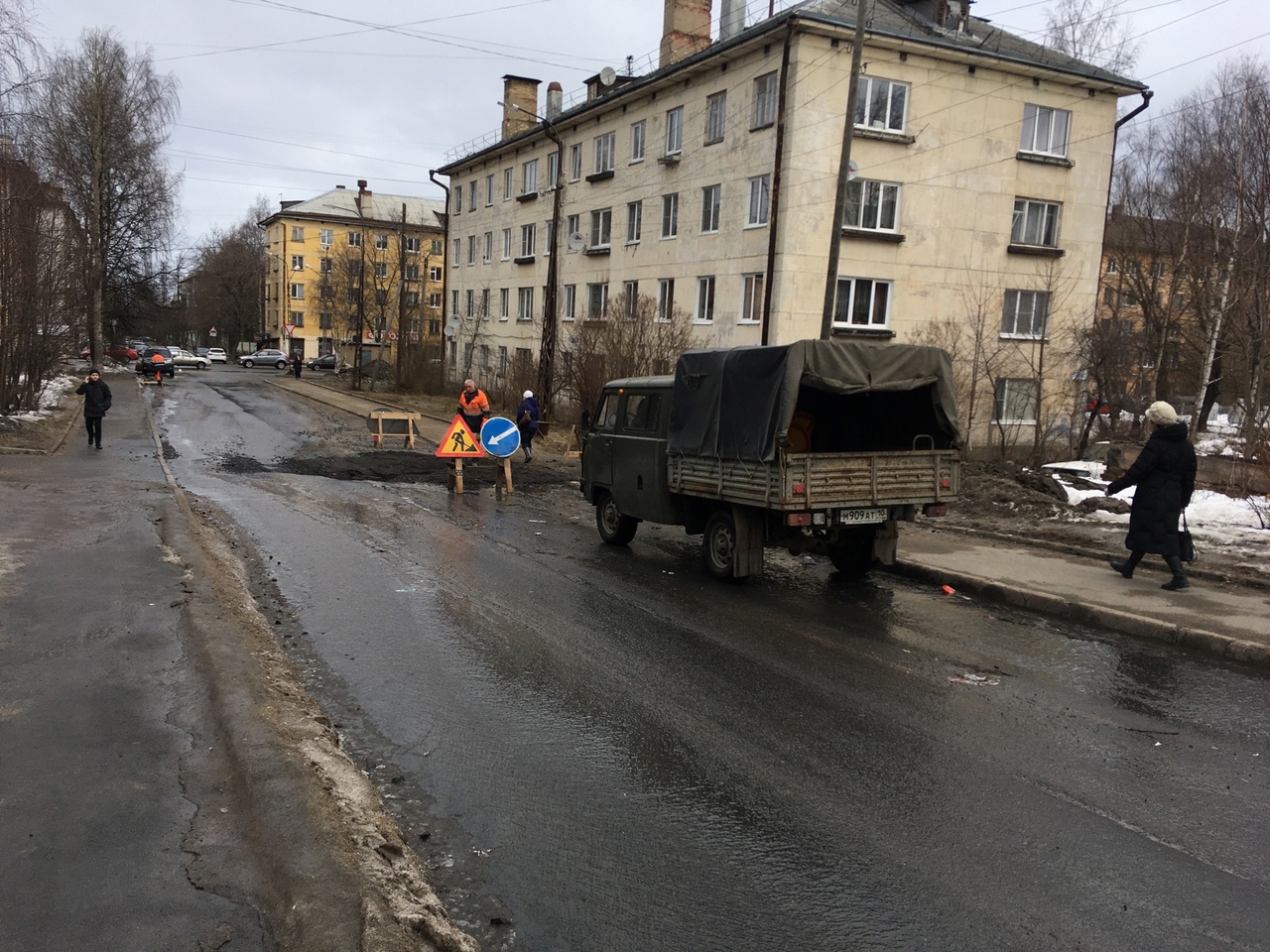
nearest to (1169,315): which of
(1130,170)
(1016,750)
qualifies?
(1130,170)

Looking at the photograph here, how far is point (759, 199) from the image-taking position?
26.6 metres

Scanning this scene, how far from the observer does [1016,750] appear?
17.7 ft

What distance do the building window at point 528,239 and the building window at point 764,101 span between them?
668 inches

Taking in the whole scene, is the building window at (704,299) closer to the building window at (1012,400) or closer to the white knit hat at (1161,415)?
the building window at (1012,400)

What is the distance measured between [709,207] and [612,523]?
1899 cm

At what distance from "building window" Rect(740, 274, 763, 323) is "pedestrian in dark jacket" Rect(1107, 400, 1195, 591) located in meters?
17.5

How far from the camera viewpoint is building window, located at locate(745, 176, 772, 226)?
26172 millimetres

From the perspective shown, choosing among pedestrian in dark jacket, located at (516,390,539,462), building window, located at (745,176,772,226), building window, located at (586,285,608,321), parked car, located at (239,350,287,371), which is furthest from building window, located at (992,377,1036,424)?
parked car, located at (239,350,287,371)

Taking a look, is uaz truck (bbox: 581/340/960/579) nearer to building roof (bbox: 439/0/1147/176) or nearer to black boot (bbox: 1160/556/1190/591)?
black boot (bbox: 1160/556/1190/591)

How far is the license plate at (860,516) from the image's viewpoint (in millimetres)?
9477

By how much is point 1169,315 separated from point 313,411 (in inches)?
1262

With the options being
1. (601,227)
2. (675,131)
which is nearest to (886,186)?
(675,131)

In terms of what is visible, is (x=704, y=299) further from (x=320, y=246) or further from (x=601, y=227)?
(x=320, y=246)

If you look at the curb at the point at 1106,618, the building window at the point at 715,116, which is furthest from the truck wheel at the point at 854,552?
the building window at the point at 715,116
